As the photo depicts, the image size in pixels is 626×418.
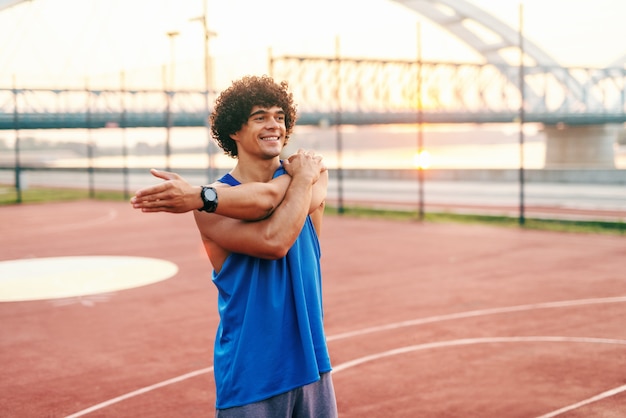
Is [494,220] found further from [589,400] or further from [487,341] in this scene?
[589,400]

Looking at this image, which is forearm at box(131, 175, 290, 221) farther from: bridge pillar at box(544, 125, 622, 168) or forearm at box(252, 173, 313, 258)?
bridge pillar at box(544, 125, 622, 168)

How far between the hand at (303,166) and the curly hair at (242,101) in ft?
0.64

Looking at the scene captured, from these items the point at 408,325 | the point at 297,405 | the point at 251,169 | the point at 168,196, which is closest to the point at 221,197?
the point at 168,196

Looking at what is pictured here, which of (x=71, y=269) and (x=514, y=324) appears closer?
(x=514, y=324)

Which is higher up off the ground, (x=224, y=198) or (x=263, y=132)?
(x=263, y=132)

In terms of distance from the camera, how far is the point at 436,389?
6188 millimetres

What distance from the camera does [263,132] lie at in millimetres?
2855

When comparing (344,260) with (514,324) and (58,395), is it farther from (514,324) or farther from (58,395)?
(58,395)

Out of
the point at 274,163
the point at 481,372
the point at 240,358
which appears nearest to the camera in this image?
the point at 240,358

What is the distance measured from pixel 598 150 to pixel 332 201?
170 feet

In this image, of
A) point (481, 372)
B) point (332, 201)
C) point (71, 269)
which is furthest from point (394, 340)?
point (332, 201)

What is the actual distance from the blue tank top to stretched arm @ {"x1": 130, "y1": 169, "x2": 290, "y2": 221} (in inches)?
7.6

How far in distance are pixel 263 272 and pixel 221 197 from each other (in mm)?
333

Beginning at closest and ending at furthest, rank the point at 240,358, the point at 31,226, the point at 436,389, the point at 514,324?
the point at 240,358, the point at 436,389, the point at 514,324, the point at 31,226
